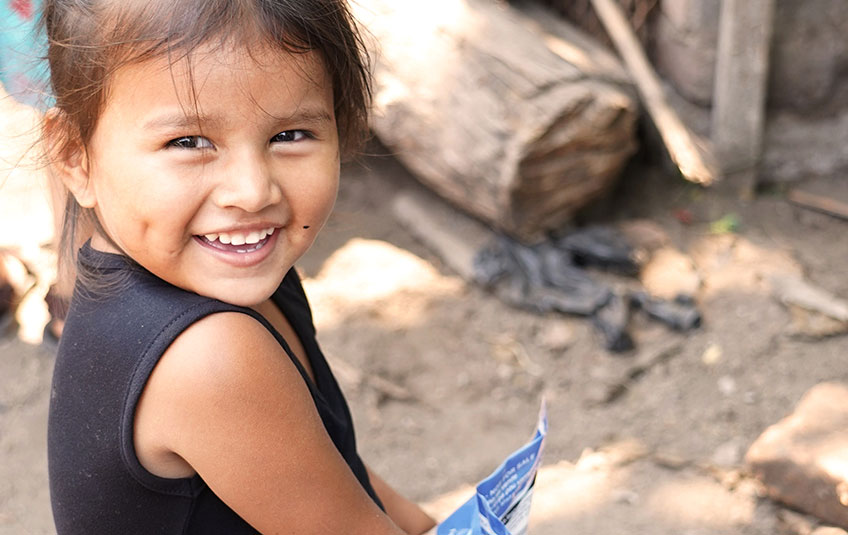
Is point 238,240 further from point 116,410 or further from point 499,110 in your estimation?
point 499,110

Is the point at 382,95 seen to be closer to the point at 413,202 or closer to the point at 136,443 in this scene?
the point at 413,202

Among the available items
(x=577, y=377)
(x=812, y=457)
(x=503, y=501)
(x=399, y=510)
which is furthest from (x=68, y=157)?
(x=577, y=377)

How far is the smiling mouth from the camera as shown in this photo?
3.64 ft

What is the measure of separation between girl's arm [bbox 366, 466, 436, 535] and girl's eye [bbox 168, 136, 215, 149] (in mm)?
795

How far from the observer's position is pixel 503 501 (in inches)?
47.6

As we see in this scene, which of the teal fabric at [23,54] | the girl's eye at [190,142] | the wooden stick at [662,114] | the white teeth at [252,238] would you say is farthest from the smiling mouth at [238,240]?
the wooden stick at [662,114]

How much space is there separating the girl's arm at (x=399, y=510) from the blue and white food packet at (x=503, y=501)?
409 millimetres

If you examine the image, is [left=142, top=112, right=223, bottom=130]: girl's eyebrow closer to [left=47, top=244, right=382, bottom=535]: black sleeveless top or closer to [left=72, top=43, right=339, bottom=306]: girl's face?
[left=72, top=43, right=339, bottom=306]: girl's face

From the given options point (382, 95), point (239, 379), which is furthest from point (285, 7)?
point (382, 95)

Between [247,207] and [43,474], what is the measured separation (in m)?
1.99

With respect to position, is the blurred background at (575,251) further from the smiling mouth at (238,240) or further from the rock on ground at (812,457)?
the smiling mouth at (238,240)

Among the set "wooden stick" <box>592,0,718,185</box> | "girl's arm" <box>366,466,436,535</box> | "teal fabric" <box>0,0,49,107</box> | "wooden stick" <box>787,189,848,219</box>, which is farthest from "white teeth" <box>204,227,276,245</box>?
"wooden stick" <box>787,189,848,219</box>

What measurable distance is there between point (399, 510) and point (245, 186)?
85cm

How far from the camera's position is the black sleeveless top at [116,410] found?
3.59ft
